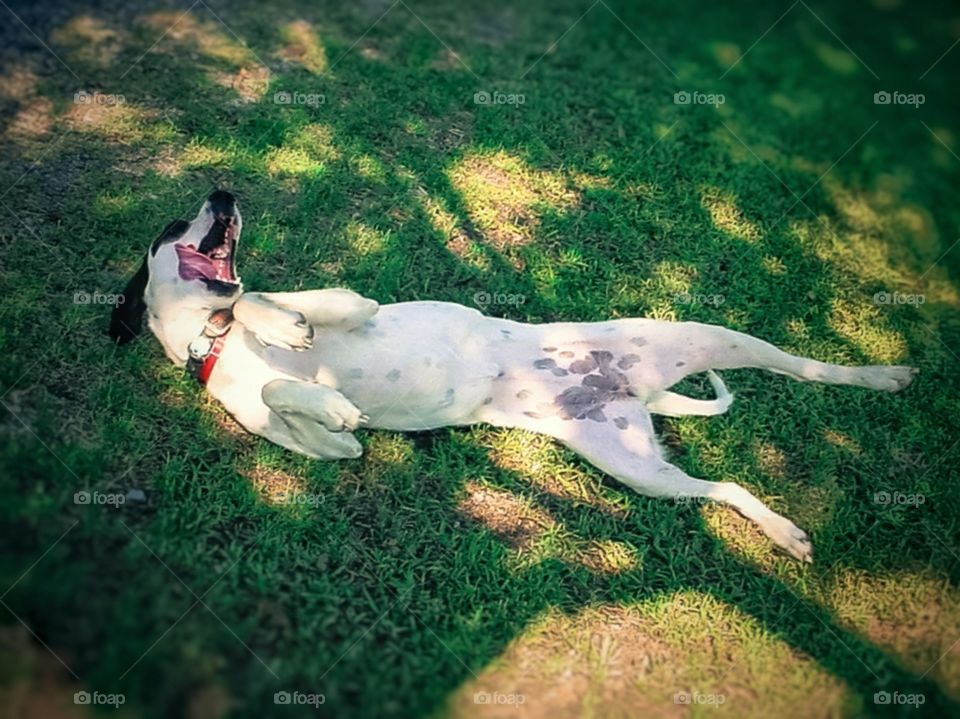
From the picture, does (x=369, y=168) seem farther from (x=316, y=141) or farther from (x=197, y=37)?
(x=197, y=37)

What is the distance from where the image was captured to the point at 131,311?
11.8 feet

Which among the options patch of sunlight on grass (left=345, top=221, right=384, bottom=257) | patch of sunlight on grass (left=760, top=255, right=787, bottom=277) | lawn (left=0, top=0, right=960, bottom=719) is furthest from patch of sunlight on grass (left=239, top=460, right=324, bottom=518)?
patch of sunlight on grass (left=760, top=255, right=787, bottom=277)

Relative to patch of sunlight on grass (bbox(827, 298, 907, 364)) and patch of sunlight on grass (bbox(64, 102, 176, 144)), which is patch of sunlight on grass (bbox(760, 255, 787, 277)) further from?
patch of sunlight on grass (bbox(64, 102, 176, 144))

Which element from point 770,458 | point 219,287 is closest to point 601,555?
point 770,458

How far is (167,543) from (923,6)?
26.9 ft

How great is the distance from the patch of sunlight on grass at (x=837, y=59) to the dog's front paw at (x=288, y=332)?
5601 millimetres

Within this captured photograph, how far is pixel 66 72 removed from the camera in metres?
5.31

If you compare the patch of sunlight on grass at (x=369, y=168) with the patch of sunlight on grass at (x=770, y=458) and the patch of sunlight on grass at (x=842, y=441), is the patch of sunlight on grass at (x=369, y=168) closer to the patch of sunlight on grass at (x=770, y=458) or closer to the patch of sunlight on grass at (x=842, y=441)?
the patch of sunlight on grass at (x=770, y=458)

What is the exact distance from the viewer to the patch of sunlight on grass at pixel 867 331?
4.69 meters

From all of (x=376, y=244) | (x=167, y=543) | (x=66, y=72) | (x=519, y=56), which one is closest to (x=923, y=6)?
(x=519, y=56)

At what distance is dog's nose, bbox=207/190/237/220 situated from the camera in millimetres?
3324

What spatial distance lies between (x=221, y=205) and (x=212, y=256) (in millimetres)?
211

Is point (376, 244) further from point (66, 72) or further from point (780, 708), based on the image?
point (780, 708)

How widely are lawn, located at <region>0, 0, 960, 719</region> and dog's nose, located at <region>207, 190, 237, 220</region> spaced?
39.0 inches
